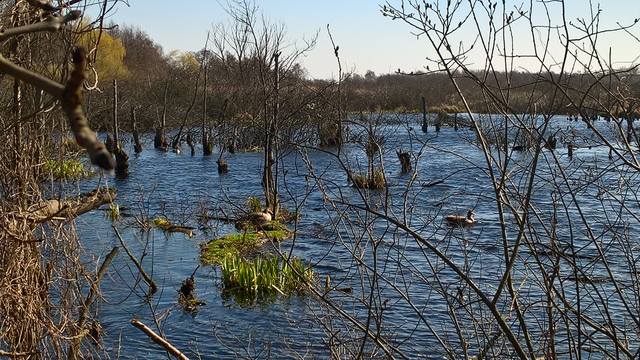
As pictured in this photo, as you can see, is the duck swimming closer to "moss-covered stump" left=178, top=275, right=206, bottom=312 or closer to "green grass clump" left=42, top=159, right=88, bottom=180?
"moss-covered stump" left=178, top=275, right=206, bottom=312

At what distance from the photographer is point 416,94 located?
155 ft

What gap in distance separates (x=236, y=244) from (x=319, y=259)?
1739 mm

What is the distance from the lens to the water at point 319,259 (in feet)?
18.2

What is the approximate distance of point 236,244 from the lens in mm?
13336

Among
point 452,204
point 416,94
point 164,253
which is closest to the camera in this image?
point 164,253

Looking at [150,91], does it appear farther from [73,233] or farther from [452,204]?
[73,233]

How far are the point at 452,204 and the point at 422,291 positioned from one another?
6770 millimetres

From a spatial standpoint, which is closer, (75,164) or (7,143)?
(7,143)

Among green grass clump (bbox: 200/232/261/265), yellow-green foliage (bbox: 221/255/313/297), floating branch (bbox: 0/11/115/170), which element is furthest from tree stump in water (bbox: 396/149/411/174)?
floating branch (bbox: 0/11/115/170)

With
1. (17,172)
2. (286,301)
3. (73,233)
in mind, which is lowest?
(286,301)

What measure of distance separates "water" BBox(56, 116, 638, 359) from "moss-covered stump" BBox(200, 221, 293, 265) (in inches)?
12.7

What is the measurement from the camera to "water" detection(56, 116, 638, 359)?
18.2ft

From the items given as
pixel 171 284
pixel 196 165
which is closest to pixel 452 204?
pixel 171 284

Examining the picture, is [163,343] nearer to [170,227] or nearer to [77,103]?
[77,103]
